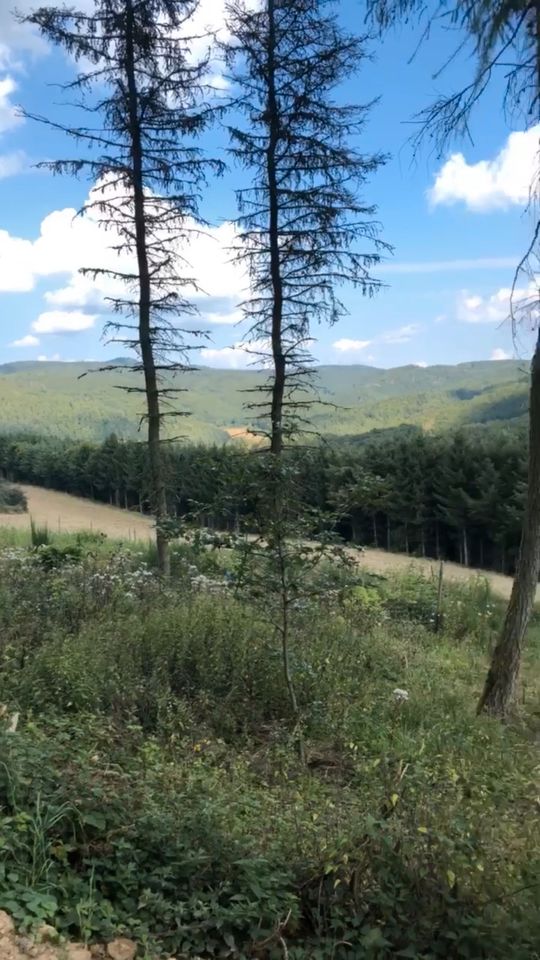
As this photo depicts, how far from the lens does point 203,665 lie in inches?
227

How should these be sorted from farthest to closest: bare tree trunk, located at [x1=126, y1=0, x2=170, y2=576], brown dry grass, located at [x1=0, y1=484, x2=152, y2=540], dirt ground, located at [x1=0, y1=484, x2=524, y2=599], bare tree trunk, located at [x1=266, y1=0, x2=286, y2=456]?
brown dry grass, located at [x1=0, y1=484, x2=152, y2=540] < dirt ground, located at [x1=0, y1=484, x2=524, y2=599] < bare tree trunk, located at [x1=126, y1=0, x2=170, y2=576] < bare tree trunk, located at [x1=266, y1=0, x2=286, y2=456]

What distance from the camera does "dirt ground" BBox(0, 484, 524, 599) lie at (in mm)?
24469

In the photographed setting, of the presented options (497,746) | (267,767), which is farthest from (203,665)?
(497,746)

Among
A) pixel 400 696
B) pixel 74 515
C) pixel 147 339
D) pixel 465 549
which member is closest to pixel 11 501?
pixel 74 515

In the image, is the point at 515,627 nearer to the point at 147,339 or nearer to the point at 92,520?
the point at 147,339

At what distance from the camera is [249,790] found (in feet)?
Answer: 12.7

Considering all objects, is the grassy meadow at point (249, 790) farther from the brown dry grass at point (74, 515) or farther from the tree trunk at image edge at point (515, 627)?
the brown dry grass at point (74, 515)

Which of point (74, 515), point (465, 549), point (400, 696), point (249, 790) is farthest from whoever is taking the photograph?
point (74, 515)

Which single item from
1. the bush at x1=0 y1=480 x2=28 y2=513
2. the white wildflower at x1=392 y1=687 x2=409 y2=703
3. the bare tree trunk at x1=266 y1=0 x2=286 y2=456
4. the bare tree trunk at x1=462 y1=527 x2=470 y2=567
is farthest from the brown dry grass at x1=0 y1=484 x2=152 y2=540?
the white wildflower at x1=392 y1=687 x2=409 y2=703

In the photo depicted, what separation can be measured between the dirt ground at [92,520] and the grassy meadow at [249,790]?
16.9m

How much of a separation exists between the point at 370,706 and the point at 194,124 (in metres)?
10.0

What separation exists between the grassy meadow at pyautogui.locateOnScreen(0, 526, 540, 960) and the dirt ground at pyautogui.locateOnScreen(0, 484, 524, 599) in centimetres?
1686

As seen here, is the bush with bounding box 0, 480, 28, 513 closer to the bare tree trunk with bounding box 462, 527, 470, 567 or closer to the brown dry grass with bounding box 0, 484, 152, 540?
the brown dry grass with bounding box 0, 484, 152, 540

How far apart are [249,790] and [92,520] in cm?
2996
